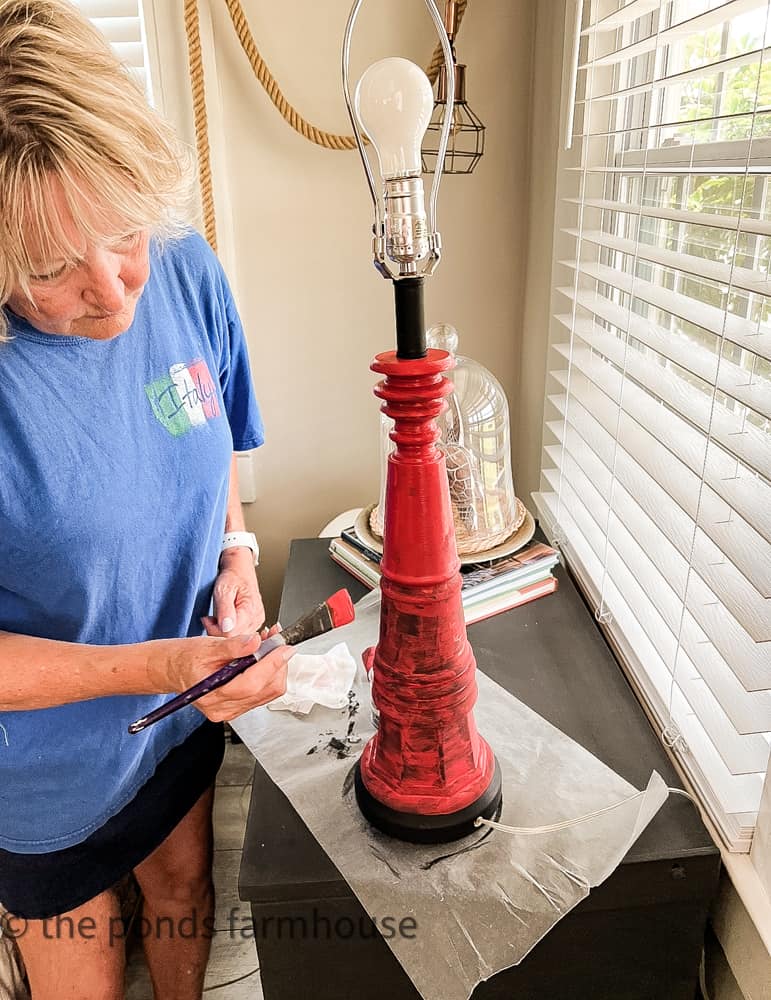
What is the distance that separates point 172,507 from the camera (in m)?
0.84

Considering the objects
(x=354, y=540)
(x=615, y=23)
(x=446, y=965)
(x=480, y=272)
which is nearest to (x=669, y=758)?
(x=446, y=965)

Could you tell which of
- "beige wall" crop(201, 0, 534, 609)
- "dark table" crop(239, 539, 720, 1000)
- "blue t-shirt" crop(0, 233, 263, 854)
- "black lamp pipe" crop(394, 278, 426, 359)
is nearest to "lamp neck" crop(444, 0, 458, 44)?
"beige wall" crop(201, 0, 534, 609)

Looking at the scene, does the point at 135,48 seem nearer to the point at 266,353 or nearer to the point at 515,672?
the point at 266,353

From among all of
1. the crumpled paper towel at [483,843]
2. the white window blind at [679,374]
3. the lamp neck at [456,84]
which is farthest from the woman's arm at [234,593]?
the lamp neck at [456,84]

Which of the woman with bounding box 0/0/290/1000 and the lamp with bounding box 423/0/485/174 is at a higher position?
the lamp with bounding box 423/0/485/174

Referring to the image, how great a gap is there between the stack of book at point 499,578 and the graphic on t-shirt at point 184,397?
0.36 meters

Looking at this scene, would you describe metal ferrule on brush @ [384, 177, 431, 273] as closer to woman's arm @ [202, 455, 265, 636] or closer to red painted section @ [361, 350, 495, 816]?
red painted section @ [361, 350, 495, 816]

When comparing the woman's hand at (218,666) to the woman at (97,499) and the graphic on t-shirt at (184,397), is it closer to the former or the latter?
the woman at (97,499)

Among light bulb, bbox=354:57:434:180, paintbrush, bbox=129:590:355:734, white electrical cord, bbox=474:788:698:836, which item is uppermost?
light bulb, bbox=354:57:434:180

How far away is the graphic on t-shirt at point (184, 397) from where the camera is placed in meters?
0.84

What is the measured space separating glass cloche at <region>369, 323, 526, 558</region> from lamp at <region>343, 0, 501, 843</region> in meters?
0.43

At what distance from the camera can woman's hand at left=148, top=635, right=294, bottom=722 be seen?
0.70 metres

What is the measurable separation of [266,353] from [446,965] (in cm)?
111

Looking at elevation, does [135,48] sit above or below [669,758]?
above
